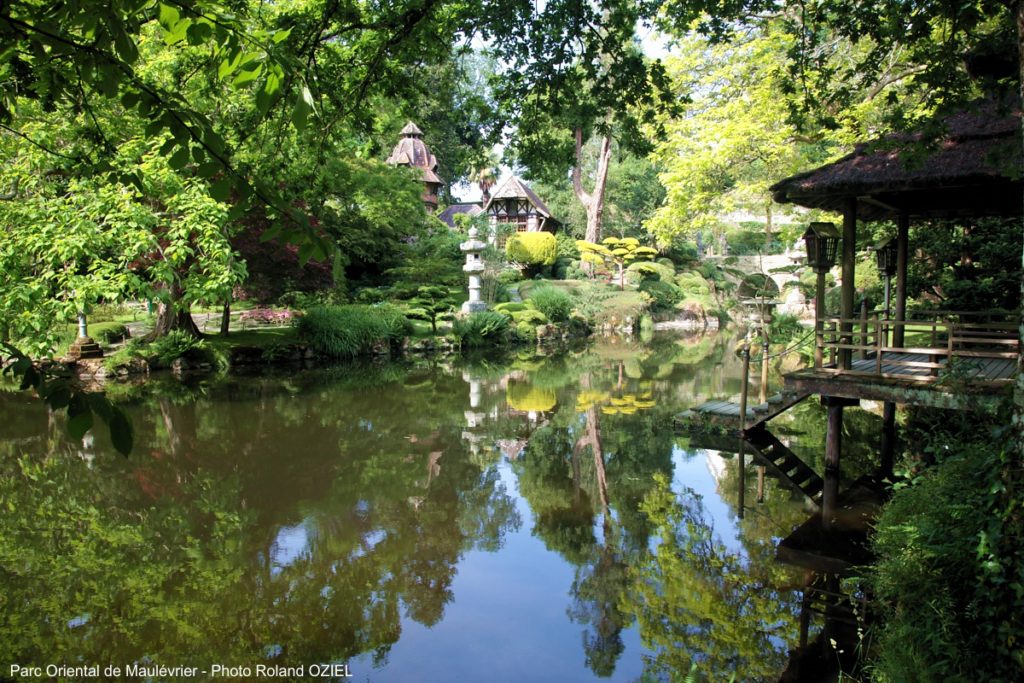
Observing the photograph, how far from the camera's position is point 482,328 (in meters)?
20.2

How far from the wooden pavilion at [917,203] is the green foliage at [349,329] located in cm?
1142

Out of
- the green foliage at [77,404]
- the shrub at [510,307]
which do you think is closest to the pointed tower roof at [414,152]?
the shrub at [510,307]

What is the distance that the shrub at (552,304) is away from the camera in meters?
22.7

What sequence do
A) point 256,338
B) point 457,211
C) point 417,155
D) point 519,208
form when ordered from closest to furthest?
1. point 256,338
2. point 519,208
3. point 417,155
4. point 457,211

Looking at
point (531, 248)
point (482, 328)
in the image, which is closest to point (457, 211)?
point (531, 248)

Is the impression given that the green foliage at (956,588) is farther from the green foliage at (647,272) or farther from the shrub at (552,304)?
A: the green foliage at (647,272)

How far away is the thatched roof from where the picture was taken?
612 centimetres

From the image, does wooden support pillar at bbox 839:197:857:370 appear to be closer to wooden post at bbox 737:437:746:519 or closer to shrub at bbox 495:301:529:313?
Answer: wooden post at bbox 737:437:746:519

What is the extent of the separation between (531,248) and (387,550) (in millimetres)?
22438

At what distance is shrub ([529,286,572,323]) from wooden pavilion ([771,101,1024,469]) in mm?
14488

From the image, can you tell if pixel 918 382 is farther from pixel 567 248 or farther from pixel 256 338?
pixel 567 248

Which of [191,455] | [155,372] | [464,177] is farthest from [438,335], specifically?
[464,177]

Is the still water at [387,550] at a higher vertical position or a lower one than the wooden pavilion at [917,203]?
lower

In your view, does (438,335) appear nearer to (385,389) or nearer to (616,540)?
(385,389)
